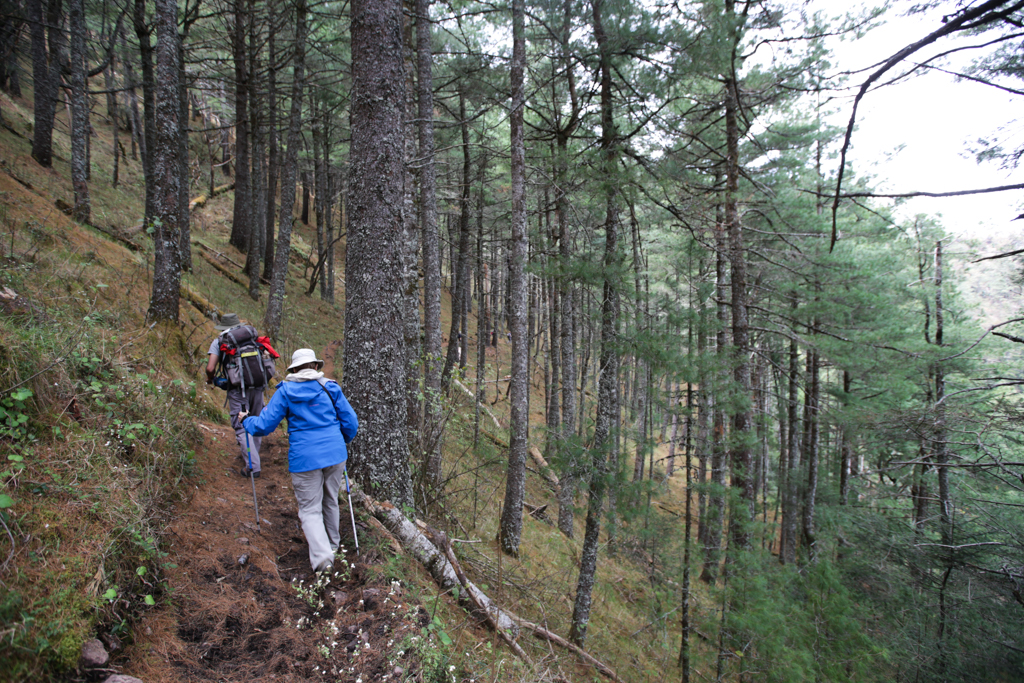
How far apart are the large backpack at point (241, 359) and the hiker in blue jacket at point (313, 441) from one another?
1.49m

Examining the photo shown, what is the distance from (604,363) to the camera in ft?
22.8

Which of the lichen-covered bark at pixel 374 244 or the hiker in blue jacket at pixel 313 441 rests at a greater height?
the lichen-covered bark at pixel 374 244

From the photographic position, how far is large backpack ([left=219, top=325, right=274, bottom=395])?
16.7ft

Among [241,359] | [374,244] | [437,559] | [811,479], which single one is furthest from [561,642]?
[811,479]

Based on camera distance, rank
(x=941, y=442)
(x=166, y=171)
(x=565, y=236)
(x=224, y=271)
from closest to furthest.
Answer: (x=941, y=442)
(x=166, y=171)
(x=565, y=236)
(x=224, y=271)

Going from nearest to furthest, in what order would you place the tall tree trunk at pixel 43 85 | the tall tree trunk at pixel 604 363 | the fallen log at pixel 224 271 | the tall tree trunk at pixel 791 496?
the tall tree trunk at pixel 604 363
the tall tree trunk at pixel 43 85
the fallen log at pixel 224 271
the tall tree trunk at pixel 791 496

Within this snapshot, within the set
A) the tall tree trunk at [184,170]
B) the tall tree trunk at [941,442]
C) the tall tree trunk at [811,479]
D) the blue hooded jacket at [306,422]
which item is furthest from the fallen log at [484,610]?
the tall tree trunk at [811,479]

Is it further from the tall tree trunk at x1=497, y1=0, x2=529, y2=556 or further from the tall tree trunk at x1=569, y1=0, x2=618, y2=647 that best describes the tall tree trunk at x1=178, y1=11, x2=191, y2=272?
the tall tree trunk at x1=569, y1=0, x2=618, y2=647

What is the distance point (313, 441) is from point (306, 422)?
0.18m

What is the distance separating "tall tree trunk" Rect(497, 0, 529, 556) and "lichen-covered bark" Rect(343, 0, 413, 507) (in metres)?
2.33

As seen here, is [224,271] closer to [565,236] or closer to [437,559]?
[565,236]

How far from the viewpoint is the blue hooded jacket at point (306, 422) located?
3.77 m

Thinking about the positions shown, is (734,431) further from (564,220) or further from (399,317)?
(399,317)

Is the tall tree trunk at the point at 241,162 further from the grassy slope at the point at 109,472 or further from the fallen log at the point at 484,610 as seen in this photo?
the fallen log at the point at 484,610
